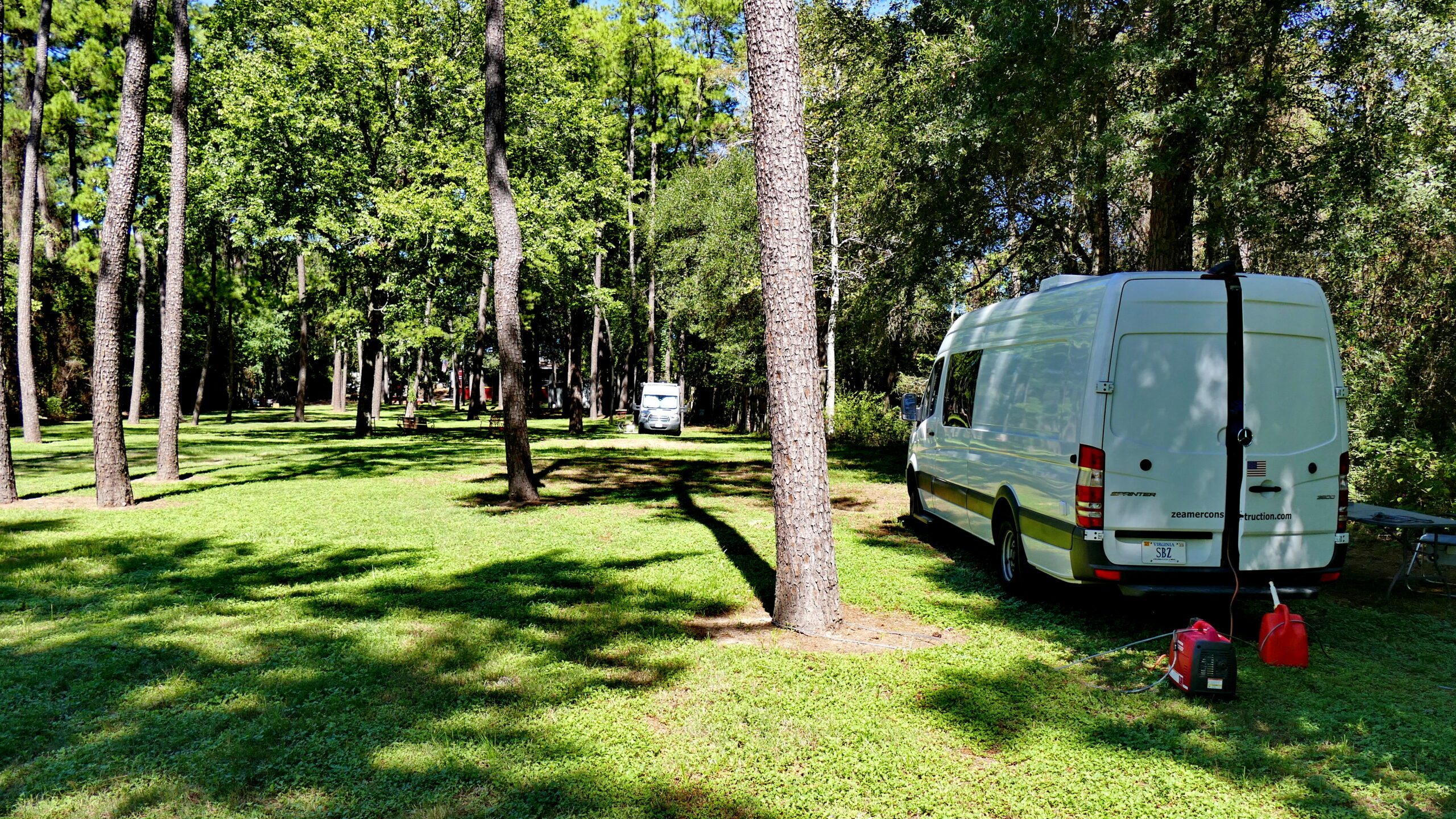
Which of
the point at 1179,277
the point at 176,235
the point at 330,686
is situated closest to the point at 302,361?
the point at 176,235

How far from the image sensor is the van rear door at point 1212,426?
576 centimetres

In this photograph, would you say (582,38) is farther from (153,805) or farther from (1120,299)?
(153,805)

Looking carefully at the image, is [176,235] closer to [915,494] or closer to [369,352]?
[369,352]

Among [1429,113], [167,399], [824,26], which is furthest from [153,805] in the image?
[824,26]

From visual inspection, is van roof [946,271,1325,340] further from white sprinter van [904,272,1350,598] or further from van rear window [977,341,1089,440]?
van rear window [977,341,1089,440]

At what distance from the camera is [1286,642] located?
5.42m

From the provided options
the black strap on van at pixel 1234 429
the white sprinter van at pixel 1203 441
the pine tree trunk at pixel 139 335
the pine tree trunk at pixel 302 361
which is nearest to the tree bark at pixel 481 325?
the pine tree trunk at pixel 302 361

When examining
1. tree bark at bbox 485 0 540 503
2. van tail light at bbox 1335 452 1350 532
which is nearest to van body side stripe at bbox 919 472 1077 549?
van tail light at bbox 1335 452 1350 532

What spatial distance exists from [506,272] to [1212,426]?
31.3ft

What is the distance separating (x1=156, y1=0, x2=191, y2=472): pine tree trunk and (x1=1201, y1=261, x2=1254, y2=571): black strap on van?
→ 1420 cm

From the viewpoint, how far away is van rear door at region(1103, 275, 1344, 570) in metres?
5.76

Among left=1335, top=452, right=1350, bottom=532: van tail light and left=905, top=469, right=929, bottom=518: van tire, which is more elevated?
left=1335, top=452, right=1350, bottom=532: van tail light

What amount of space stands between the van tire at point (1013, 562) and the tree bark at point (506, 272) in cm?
722

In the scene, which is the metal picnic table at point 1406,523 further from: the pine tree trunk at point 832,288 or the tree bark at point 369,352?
the tree bark at point 369,352
